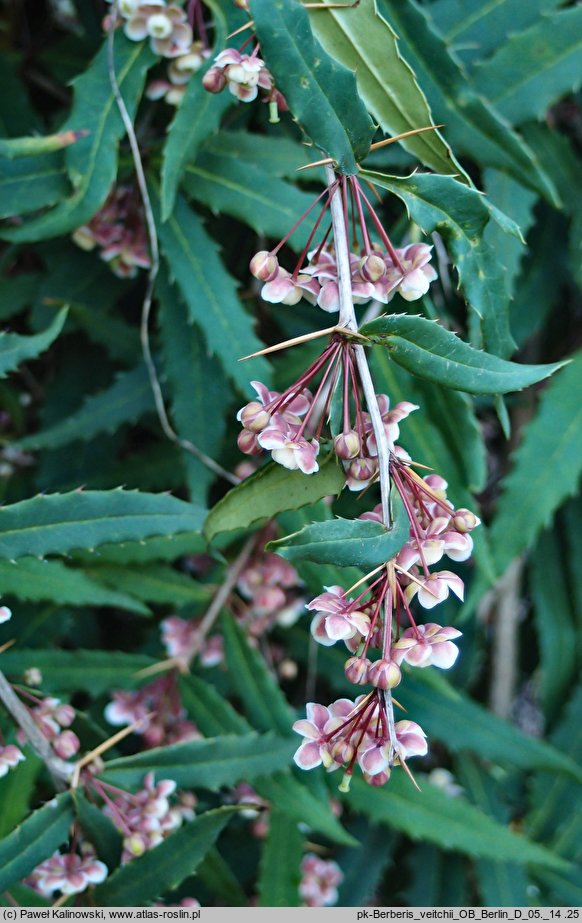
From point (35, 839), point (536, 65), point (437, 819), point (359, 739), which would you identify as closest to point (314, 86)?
point (359, 739)

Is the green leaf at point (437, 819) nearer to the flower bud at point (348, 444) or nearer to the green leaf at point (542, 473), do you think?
the green leaf at point (542, 473)

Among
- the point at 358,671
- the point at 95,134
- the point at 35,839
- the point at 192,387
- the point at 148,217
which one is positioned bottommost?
the point at 35,839

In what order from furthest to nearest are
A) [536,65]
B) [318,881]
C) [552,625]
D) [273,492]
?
[552,625], [318,881], [536,65], [273,492]

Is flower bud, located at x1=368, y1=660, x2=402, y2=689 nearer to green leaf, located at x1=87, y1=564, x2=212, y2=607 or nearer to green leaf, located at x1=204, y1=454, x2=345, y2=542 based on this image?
green leaf, located at x1=204, y1=454, x2=345, y2=542

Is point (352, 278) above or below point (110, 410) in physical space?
above

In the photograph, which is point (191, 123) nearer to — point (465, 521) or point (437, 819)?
point (465, 521)

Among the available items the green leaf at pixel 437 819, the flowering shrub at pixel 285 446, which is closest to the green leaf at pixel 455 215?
the flowering shrub at pixel 285 446

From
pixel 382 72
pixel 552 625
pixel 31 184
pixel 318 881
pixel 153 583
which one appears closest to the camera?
pixel 382 72
